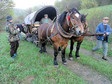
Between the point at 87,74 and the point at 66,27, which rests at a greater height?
the point at 66,27

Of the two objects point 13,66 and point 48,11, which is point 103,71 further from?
point 48,11

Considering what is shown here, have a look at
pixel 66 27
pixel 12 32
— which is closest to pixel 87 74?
pixel 66 27

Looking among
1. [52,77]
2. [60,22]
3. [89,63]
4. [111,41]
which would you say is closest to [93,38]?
[111,41]

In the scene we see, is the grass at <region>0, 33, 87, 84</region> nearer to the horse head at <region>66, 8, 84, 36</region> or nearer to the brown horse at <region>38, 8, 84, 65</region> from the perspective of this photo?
the brown horse at <region>38, 8, 84, 65</region>

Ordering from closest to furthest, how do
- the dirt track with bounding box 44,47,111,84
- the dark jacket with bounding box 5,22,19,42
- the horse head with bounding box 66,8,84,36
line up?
1. the horse head with bounding box 66,8,84,36
2. the dirt track with bounding box 44,47,111,84
3. the dark jacket with bounding box 5,22,19,42

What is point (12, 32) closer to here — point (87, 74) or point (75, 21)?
point (75, 21)

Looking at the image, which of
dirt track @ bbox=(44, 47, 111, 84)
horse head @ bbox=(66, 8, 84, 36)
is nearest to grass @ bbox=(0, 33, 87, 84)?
dirt track @ bbox=(44, 47, 111, 84)

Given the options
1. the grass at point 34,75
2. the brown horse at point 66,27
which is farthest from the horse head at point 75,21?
the grass at point 34,75

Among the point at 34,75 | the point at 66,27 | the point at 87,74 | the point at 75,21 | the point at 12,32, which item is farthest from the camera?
the point at 12,32

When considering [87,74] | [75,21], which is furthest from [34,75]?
[75,21]

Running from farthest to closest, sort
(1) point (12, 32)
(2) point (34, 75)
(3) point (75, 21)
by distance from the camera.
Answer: (1) point (12, 32), (2) point (34, 75), (3) point (75, 21)

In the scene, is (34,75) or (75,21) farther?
(34,75)

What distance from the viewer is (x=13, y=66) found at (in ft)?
9.86

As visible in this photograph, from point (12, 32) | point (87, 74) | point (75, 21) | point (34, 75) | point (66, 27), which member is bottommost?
point (87, 74)
